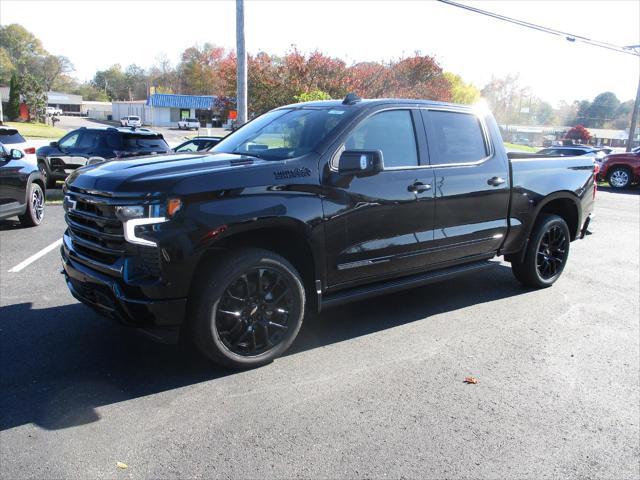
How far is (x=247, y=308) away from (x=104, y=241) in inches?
43.1

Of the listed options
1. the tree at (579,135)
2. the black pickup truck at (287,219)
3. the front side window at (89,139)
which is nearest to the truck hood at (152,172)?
the black pickup truck at (287,219)

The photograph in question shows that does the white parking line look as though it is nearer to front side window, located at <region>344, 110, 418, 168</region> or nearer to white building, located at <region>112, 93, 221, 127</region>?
front side window, located at <region>344, 110, 418, 168</region>

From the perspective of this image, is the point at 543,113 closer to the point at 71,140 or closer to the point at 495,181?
the point at 71,140

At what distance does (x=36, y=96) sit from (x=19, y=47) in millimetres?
72014

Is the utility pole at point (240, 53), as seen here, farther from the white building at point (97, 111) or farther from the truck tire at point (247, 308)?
the white building at point (97, 111)

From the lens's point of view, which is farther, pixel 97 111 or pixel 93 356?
pixel 97 111

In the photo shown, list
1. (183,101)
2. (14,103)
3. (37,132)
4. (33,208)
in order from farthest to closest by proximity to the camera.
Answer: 1. (183,101)
2. (14,103)
3. (37,132)
4. (33,208)

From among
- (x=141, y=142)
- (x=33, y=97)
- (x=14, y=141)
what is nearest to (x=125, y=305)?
(x=14, y=141)

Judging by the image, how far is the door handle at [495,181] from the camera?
552cm

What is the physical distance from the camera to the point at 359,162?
166 inches

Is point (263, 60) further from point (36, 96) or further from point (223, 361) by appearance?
point (36, 96)

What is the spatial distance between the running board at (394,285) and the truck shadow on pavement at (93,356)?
0.45 meters

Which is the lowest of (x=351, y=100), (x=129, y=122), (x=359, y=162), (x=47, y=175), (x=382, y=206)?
(x=47, y=175)

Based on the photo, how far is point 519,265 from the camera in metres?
6.32
